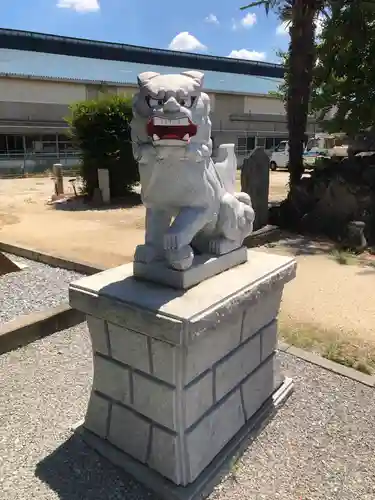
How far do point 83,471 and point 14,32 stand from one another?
32.6 meters

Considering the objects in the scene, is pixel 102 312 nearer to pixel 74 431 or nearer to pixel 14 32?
pixel 74 431

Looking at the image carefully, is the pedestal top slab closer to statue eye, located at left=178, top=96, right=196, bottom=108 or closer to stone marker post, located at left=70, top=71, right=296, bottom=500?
stone marker post, located at left=70, top=71, right=296, bottom=500

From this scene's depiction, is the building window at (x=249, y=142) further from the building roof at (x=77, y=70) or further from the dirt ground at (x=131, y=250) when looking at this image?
the dirt ground at (x=131, y=250)

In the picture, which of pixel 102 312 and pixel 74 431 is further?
pixel 74 431

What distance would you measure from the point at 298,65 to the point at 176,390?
8.48 m

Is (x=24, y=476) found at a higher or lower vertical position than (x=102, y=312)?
lower

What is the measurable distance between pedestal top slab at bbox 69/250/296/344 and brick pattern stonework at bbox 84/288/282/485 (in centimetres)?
8

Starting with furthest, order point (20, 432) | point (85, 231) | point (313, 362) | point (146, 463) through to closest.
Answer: point (85, 231)
point (313, 362)
point (20, 432)
point (146, 463)

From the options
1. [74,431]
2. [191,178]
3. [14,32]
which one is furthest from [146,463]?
[14,32]

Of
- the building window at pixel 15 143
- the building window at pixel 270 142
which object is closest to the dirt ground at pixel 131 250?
the building window at pixel 15 143

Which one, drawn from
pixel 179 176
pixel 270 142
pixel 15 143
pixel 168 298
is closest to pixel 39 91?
pixel 15 143

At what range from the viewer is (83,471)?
2.37 metres

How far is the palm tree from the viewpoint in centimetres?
863

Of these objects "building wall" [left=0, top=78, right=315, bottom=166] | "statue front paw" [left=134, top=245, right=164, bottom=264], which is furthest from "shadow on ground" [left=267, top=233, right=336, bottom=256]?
"building wall" [left=0, top=78, right=315, bottom=166]
